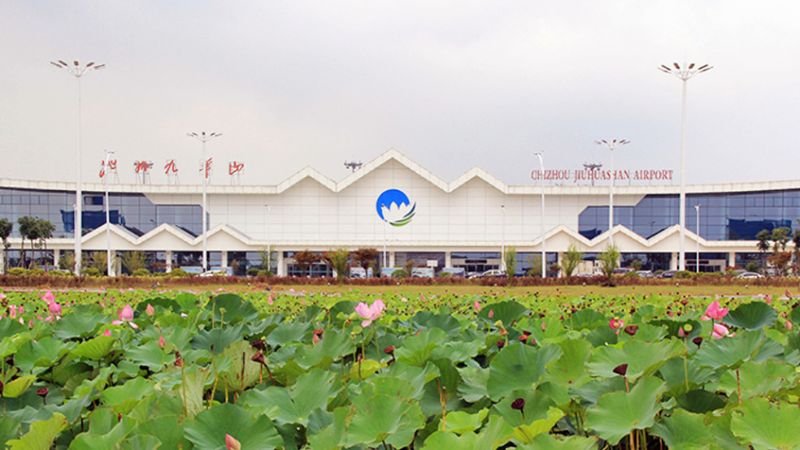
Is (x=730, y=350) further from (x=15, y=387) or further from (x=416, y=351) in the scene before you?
(x=15, y=387)

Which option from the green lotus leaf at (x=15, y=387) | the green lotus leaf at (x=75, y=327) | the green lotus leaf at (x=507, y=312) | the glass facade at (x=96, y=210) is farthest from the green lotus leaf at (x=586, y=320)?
the glass facade at (x=96, y=210)

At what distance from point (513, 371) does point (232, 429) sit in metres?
0.61

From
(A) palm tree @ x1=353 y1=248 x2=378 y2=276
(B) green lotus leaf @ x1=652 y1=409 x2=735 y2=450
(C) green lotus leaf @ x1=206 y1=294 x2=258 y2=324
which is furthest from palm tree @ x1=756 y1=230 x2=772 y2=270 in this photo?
(B) green lotus leaf @ x1=652 y1=409 x2=735 y2=450

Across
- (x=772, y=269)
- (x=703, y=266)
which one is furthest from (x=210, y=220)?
(x=772, y=269)

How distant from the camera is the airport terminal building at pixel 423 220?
45125 millimetres

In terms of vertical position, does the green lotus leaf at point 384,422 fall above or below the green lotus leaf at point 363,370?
above

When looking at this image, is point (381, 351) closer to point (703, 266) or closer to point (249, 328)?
point (249, 328)

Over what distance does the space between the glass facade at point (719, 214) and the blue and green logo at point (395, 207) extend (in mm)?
11346

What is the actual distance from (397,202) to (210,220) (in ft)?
40.3

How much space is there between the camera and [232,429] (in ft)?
3.77

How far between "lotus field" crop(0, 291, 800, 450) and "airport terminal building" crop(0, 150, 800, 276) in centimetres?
4253

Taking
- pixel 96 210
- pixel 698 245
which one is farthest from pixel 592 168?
pixel 96 210

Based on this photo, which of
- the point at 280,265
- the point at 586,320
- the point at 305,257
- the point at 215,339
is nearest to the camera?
the point at 215,339

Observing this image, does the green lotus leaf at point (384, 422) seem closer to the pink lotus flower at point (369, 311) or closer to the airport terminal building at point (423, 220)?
the pink lotus flower at point (369, 311)
